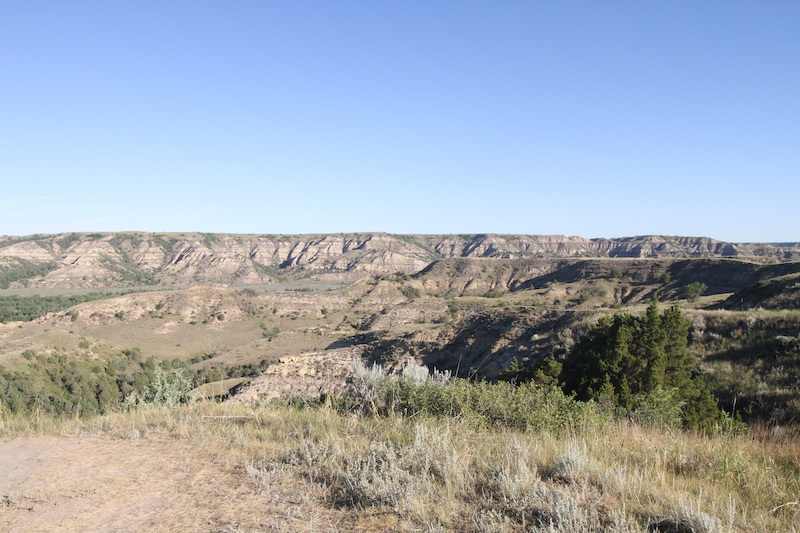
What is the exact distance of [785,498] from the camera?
3514mm

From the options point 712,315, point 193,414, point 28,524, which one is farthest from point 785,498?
point 712,315

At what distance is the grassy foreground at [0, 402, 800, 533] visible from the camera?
10.7ft

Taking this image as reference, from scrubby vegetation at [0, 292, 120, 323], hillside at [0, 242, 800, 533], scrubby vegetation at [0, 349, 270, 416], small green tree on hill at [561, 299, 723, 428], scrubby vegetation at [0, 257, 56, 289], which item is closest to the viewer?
hillside at [0, 242, 800, 533]

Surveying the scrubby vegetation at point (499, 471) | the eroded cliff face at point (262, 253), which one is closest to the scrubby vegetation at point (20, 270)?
the eroded cliff face at point (262, 253)

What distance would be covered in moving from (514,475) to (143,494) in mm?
3498

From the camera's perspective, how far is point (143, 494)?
163 inches

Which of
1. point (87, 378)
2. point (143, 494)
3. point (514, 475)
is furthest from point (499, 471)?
point (87, 378)

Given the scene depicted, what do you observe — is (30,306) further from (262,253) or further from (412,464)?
(412,464)

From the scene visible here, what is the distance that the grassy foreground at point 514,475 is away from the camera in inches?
128

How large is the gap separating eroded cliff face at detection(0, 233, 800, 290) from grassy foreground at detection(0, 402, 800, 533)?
12291 centimetres

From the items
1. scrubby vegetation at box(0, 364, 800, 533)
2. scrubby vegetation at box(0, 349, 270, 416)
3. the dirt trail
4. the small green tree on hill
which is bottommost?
scrubby vegetation at box(0, 349, 270, 416)

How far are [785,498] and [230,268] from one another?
14143 centimetres

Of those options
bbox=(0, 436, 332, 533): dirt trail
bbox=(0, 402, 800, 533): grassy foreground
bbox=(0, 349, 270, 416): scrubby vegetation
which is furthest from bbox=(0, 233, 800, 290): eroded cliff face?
Result: bbox=(0, 436, 332, 533): dirt trail

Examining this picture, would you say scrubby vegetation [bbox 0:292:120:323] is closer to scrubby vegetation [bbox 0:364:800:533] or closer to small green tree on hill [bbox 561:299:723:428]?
small green tree on hill [bbox 561:299:723:428]
